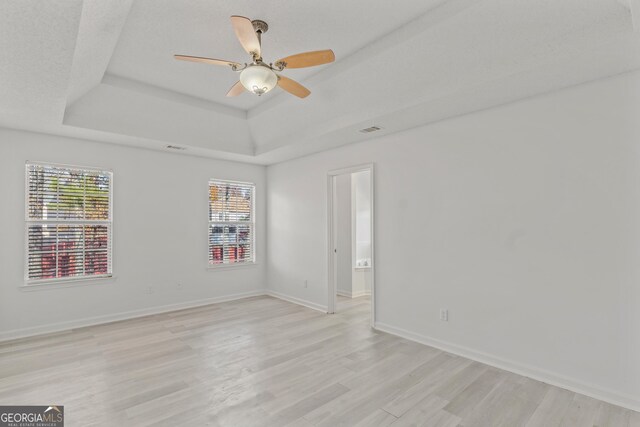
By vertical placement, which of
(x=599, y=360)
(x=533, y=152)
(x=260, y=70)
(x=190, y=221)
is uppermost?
(x=260, y=70)

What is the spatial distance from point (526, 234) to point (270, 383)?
268 cm

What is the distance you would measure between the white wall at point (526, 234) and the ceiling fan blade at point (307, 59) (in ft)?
5.89

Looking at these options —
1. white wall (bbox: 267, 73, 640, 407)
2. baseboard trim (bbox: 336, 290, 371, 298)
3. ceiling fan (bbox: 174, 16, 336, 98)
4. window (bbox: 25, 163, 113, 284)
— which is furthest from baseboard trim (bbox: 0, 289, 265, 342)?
ceiling fan (bbox: 174, 16, 336, 98)

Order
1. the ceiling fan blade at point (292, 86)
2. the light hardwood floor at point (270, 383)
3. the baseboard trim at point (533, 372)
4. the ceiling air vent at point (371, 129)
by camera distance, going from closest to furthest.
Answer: the light hardwood floor at point (270, 383) → the baseboard trim at point (533, 372) → the ceiling fan blade at point (292, 86) → the ceiling air vent at point (371, 129)

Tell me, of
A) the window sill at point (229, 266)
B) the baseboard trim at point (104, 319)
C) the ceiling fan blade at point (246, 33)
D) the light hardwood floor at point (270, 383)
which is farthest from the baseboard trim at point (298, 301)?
the ceiling fan blade at point (246, 33)

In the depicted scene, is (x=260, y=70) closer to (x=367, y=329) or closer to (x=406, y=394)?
(x=406, y=394)

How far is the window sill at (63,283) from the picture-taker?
4024 millimetres

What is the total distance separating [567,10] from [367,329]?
3.69 metres

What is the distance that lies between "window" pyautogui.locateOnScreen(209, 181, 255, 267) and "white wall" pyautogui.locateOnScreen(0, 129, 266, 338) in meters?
0.14

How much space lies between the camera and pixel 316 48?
3082 millimetres

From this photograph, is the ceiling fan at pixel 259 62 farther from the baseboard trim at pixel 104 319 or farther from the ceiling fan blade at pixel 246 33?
the baseboard trim at pixel 104 319

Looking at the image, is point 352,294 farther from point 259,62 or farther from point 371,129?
point 259,62

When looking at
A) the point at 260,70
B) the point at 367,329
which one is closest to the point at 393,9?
the point at 260,70

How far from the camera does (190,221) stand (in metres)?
5.39
